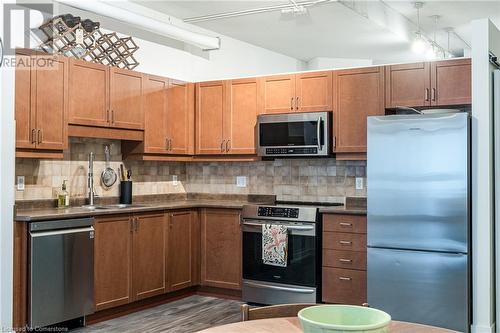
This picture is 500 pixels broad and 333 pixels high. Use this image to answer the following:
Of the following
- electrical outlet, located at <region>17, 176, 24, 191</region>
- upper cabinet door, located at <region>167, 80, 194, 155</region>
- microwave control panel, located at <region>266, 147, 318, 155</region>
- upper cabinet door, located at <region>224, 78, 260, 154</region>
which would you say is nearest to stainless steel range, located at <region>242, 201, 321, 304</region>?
microwave control panel, located at <region>266, 147, 318, 155</region>

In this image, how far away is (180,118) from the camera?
567 centimetres

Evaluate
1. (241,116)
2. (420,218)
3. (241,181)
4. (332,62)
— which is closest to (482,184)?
(420,218)

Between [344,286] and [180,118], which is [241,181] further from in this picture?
[344,286]

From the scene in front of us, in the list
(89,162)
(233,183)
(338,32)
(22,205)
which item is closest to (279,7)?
(338,32)

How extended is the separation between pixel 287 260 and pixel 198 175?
6.01 feet

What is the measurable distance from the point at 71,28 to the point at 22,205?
156 centimetres

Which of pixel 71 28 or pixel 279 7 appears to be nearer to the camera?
pixel 71 28

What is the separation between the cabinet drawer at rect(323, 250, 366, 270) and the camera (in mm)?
4559

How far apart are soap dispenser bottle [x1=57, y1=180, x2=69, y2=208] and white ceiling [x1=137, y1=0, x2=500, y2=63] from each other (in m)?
2.12

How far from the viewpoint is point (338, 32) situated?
6570mm

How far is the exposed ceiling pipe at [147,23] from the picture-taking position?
177 inches

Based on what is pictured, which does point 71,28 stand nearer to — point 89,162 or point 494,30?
point 89,162

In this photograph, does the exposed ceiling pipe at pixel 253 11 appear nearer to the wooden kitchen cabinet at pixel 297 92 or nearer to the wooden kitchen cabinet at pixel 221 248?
the wooden kitchen cabinet at pixel 297 92

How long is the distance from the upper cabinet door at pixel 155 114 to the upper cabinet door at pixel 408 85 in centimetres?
222
